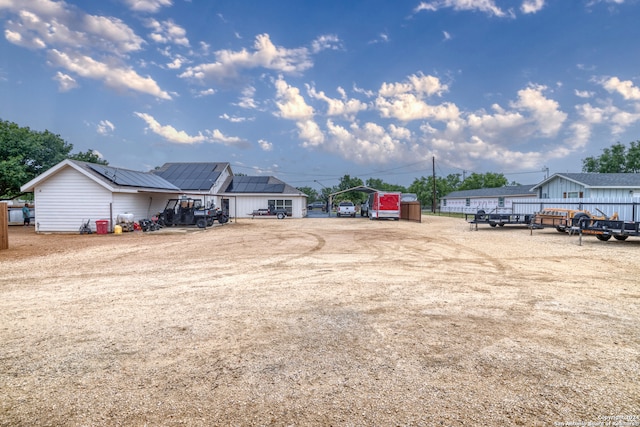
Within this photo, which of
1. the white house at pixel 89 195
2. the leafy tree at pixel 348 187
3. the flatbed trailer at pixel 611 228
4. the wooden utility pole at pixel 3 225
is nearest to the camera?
the wooden utility pole at pixel 3 225

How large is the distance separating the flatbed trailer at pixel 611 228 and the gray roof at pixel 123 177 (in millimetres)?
23782

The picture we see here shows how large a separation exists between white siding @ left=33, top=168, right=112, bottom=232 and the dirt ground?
12872 mm

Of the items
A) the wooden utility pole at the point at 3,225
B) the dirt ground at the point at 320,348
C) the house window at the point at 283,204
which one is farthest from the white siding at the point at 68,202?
the house window at the point at 283,204

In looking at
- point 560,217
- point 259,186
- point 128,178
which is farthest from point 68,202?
point 560,217

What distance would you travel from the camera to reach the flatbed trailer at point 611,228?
13.0 metres

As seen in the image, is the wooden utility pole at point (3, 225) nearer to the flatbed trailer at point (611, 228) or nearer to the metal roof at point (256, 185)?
the flatbed trailer at point (611, 228)

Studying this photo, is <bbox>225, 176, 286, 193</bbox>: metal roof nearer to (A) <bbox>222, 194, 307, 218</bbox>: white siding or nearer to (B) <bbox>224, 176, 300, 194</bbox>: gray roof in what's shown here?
(B) <bbox>224, 176, 300, 194</bbox>: gray roof

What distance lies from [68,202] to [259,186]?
71.1 feet

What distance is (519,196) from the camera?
146ft

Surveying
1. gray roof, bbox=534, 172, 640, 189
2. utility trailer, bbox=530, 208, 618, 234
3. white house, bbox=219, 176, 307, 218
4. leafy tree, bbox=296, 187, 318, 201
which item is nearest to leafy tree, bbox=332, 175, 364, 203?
leafy tree, bbox=296, 187, 318, 201

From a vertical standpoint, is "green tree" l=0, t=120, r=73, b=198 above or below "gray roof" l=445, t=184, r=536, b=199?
above

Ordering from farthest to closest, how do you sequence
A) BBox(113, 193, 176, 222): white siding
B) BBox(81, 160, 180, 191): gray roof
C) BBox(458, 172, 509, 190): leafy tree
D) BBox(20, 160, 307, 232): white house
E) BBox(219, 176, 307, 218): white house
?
BBox(458, 172, 509, 190): leafy tree → BBox(219, 176, 307, 218): white house → BBox(113, 193, 176, 222): white siding → BBox(81, 160, 180, 191): gray roof → BBox(20, 160, 307, 232): white house

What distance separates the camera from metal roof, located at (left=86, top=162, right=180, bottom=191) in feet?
65.8

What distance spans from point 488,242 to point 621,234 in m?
4.97
